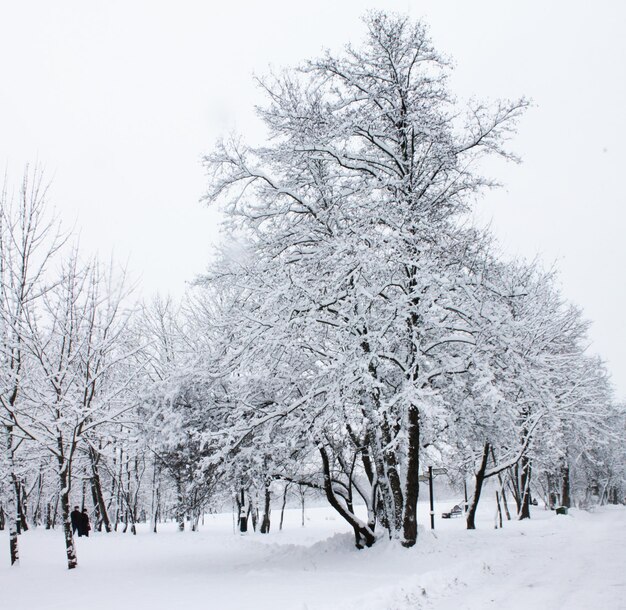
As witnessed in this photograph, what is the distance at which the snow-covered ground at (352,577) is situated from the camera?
7.34 m

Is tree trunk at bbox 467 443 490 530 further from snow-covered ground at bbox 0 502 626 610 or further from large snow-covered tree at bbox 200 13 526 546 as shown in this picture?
large snow-covered tree at bbox 200 13 526 546

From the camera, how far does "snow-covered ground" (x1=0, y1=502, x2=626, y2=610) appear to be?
734 cm

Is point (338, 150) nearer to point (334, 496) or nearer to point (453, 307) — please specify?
point (453, 307)

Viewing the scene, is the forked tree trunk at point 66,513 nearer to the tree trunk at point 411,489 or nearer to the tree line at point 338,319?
the tree line at point 338,319

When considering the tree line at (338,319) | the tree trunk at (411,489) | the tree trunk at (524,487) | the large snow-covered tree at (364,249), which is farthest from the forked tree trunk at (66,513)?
the tree trunk at (524,487)

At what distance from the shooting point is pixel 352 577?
10281 mm

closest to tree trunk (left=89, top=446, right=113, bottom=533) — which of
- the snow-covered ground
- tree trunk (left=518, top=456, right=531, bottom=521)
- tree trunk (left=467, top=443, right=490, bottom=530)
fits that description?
the snow-covered ground

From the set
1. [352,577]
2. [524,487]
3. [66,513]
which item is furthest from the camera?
[524,487]

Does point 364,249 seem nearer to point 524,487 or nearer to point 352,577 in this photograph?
point 352,577

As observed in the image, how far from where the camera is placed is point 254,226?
44.2 ft

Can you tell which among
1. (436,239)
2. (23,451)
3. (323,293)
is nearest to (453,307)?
(436,239)

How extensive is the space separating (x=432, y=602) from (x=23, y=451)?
1803 cm

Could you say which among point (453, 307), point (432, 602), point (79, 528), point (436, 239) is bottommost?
point (79, 528)

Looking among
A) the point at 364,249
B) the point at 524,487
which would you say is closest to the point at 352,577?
the point at 364,249
